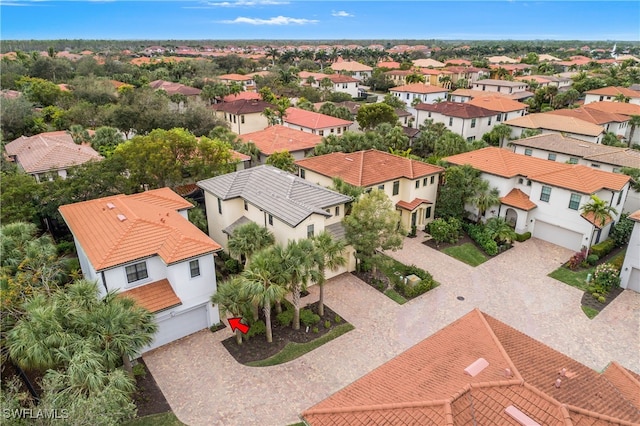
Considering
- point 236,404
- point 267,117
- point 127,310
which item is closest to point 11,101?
point 267,117

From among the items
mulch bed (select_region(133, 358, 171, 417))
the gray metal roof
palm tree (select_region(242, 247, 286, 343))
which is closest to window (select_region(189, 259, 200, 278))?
palm tree (select_region(242, 247, 286, 343))

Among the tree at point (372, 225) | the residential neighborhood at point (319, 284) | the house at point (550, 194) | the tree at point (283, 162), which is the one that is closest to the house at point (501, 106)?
the residential neighborhood at point (319, 284)

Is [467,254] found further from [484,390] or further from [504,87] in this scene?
[504,87]

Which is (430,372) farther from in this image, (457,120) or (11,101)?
(11,101)

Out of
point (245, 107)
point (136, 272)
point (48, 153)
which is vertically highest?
point (245, 107)

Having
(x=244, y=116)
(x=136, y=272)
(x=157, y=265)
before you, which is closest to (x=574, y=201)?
(x=157, y=265)

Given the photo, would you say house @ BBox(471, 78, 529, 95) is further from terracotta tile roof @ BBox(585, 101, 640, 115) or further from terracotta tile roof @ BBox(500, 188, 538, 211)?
terracotta tile roof @ BBox(500, 188, 538, 211)
